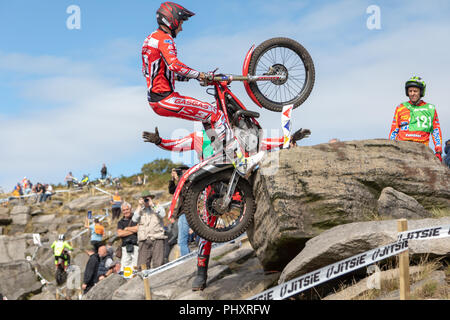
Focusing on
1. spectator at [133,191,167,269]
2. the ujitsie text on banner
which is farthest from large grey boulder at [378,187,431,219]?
spectator at [133,191,167,269]

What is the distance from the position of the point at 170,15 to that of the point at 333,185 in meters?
3.39

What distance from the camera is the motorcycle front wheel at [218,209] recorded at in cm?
729

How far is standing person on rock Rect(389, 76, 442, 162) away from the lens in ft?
26.7

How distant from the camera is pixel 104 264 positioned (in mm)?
12281

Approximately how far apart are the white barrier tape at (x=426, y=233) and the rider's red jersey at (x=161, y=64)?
358cm

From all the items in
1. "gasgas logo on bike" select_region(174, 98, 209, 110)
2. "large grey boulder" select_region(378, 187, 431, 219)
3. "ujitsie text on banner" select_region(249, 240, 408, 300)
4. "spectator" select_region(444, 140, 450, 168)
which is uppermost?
"gasgas logo on bike" select_region(174, 98, 209, 110)

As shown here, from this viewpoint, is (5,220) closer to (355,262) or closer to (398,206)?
(398,206)

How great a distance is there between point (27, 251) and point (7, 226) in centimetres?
662

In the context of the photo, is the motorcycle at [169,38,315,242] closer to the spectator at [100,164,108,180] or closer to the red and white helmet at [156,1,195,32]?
the red and white helmet at [156,1,195,32]

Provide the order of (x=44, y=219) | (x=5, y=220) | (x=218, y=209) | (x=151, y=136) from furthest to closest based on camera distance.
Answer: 1. (x=5, y=220)
2. (x=44, y=219)
3. (x=151, y=136)
4. (x=218, y=209)

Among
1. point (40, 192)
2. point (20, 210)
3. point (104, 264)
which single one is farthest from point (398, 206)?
point (40, 192)

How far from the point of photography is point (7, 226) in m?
32.5

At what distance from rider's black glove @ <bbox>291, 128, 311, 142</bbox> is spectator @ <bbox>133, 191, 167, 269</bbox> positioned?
13.7 feet
